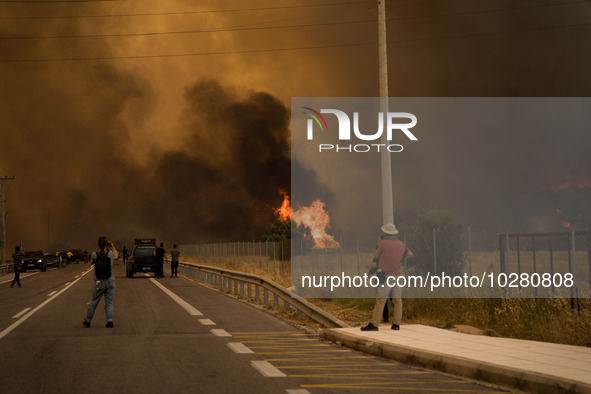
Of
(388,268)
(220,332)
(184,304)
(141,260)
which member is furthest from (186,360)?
(141,260)

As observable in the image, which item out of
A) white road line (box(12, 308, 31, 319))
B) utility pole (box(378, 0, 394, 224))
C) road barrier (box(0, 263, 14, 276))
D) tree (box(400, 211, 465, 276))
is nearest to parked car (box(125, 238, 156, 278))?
tree (box(400, 211, 465, 276))

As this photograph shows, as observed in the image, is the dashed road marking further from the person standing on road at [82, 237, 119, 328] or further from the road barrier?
the road barrier

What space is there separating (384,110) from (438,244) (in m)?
20.5

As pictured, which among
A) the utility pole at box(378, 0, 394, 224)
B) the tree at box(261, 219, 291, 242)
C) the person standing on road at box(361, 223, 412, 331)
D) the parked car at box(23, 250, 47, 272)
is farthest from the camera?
the tree at box(261, 219, 291, 242)

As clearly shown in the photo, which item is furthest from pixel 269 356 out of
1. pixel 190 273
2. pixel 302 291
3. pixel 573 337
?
pixel 190 273

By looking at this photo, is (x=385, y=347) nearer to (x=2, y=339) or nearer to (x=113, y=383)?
(x=113, y=383)

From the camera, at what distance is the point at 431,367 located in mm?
8953

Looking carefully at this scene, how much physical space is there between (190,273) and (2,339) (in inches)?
1151

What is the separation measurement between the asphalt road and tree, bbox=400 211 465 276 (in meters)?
16.7

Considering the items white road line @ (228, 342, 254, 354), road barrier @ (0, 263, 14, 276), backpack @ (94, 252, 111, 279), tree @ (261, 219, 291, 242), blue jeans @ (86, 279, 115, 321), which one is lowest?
road barrier @ (0, 263, 14, 276)

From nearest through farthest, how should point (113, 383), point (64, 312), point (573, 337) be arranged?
point (113, 383) < point (573, 337) < point (64, 312)

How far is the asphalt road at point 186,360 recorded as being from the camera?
7.56 m

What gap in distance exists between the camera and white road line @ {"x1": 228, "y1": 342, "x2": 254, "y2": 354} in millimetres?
10386

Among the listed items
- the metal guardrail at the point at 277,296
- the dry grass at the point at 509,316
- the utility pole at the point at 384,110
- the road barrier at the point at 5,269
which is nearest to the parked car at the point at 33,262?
the road barrier at the point at 5,269
